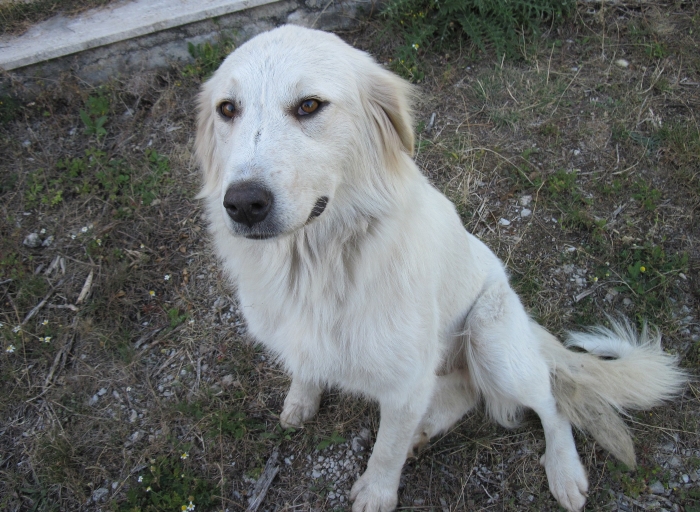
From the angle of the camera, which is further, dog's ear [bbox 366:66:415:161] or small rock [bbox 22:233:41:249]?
small rock [bbox 22:233:41:249]

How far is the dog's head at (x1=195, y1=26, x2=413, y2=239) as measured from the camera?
166 centimetres

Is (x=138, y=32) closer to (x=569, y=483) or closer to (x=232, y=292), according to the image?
(x=232, y=292)

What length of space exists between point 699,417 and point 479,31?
122 inches

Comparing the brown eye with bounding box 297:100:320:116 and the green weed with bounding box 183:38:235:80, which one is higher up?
the brown eye with bounding box 297:100:320:116

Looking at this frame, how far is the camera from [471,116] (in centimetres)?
400

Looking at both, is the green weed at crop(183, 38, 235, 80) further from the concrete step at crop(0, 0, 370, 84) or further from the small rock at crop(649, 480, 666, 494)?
the small rock at crop(649, 480, 666, 494)

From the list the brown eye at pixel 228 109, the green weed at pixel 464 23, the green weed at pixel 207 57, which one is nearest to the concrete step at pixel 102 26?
the green weed at pixel 207 57

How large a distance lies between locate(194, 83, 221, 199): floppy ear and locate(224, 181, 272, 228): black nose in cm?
54

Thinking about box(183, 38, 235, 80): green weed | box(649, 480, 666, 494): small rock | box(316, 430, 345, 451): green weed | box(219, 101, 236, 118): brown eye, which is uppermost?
box(219, 101, 236, 118): brown eye

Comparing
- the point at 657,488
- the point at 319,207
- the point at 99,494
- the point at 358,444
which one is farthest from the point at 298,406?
the point at 657,488

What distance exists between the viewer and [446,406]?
2.80m

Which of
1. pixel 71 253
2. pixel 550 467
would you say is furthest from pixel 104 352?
pixel 550 467

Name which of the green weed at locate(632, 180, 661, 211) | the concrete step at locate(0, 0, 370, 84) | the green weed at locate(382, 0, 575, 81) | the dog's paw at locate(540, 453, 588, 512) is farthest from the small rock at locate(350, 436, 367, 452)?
the concrete step at locate(0, 0, 370, 84)

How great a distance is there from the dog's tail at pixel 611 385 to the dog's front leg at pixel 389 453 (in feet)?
2.74
